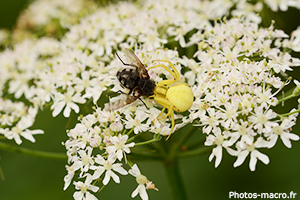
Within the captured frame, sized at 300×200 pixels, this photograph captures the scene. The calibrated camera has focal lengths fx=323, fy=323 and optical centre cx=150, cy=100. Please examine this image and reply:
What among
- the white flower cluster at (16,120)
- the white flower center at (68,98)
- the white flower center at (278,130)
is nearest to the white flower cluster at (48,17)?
the white flower cluster at (16,120)

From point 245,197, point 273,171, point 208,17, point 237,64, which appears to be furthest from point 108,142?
point 273,171

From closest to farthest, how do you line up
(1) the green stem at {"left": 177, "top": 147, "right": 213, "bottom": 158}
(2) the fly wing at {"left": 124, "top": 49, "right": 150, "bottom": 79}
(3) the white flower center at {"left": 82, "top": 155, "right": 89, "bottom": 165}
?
(3) the white flower center at {"left": 82, "top": 155, "right": 89, "bottom": 165}, (2) the fly wing at {"left": 124, "top": 49, "right": 150, "bottom": 79}, (1) the green stem at {"left": 177, "top": 147, "right": 213, "bottom": 158}

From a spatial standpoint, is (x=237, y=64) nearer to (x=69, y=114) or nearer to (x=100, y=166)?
(x=100, y=166)

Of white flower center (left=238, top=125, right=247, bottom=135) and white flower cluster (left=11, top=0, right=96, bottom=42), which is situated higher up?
white flower cluster (left=11, top=0, right=96, bottom=42)

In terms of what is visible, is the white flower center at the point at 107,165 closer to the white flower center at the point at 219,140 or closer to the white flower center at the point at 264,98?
the white flower center at the point at 219,140

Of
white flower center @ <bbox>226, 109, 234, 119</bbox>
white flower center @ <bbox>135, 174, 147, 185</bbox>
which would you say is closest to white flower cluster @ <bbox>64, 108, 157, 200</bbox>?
white flower center @ <bbox>135, 174, 147, 185</bbox>

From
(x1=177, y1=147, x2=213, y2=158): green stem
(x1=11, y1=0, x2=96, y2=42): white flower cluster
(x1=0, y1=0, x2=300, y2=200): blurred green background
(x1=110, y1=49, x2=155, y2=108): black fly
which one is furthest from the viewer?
(x1=11, y1=0, x2=96, y2=42): white flower cluster

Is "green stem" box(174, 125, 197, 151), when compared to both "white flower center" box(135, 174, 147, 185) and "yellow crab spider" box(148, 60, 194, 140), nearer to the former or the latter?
"yellow crab spider" box(148, 60, 194, 140)
